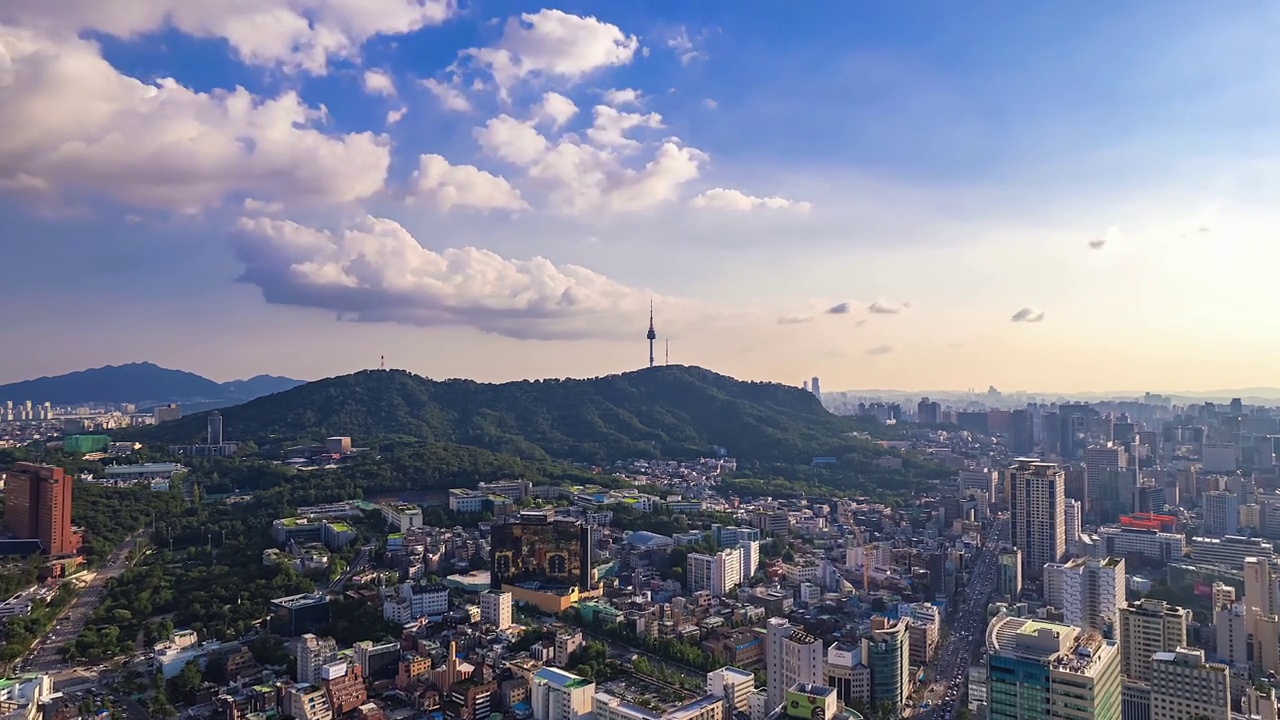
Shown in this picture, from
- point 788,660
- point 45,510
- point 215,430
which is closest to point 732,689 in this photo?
point 788,660

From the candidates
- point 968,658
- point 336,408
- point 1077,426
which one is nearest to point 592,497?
point 968,658

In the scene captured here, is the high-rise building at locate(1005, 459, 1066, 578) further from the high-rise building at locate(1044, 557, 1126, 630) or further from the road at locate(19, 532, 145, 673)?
the road at locate(19, 532, 145, 673)

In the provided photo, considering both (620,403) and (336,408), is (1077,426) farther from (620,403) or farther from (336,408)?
(336,408)

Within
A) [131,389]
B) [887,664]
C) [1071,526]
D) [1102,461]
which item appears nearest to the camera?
[887,664]

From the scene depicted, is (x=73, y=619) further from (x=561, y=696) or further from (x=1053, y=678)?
(x=1053, y=678)

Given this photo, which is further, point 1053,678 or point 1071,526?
point 1071,526

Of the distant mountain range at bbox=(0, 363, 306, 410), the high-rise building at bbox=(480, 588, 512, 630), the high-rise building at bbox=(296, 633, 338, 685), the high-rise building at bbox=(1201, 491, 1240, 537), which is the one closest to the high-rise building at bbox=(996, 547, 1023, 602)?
the high-rise building at bbox=(1201, 491, 1240, 537)
